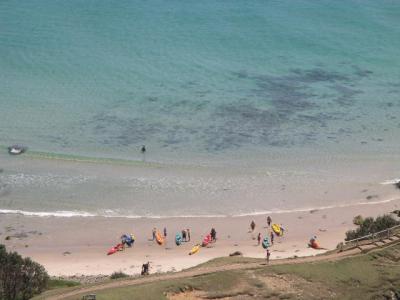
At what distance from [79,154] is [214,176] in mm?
11648

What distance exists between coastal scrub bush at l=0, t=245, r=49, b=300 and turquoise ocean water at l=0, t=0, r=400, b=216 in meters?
24.4

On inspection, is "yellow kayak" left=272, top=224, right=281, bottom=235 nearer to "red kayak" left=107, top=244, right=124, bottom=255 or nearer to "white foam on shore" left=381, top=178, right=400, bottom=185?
"red kayak" left=107, top=244, right=124, bottom=255

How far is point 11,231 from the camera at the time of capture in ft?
154

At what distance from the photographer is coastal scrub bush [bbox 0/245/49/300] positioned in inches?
1313

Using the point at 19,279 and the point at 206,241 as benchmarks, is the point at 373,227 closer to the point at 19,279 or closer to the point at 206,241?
the point at 206,241

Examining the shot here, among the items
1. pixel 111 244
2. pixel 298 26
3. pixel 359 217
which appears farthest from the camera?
pixel 298 26

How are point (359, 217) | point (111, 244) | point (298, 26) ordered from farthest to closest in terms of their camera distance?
1. point (298, 26)
2. point (359, 217)
3. point (111, 244)

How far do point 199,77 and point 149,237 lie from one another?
3148 cm

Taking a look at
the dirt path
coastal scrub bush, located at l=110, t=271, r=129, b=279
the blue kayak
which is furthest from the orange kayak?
the dirt path

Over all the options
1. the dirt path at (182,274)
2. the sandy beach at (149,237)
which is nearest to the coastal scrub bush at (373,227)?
the sandy beach at (149,237)

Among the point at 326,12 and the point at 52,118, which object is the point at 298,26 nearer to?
the point at 326,12

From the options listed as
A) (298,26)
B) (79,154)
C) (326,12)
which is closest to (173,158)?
(79,154)

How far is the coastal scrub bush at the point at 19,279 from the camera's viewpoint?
33.3m

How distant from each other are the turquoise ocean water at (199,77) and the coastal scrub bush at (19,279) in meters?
24.4
